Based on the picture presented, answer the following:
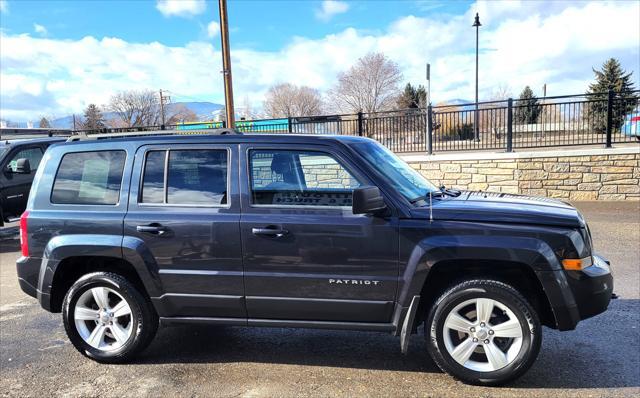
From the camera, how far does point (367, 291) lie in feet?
11.9

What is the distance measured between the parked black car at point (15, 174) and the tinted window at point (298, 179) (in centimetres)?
754

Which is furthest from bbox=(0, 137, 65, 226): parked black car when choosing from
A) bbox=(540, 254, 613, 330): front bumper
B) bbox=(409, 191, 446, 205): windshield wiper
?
bbox=(540, 254, 613, 330): front bumper

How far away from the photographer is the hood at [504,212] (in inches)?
137

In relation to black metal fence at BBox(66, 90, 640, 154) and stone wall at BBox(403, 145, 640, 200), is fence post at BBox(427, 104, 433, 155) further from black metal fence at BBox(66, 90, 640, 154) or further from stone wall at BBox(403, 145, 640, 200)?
stone wall at BBox(403, 145, 640, 200)

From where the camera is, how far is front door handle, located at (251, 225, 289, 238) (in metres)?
3.68

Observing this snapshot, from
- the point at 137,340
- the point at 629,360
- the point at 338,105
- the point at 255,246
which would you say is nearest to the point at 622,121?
the point at 629,360

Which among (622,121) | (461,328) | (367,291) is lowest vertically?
(461,328)

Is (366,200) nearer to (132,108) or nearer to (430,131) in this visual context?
(430,131)

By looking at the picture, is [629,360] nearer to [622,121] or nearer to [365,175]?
[365,175]

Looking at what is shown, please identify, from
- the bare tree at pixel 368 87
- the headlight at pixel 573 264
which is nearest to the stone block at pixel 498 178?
the headlight at pixel 573 264

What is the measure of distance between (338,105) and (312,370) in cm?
4795

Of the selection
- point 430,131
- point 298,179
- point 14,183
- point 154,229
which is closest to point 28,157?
point 14,183

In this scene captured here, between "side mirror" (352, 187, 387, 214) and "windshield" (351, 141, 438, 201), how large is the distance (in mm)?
333

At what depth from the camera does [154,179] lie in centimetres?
405
